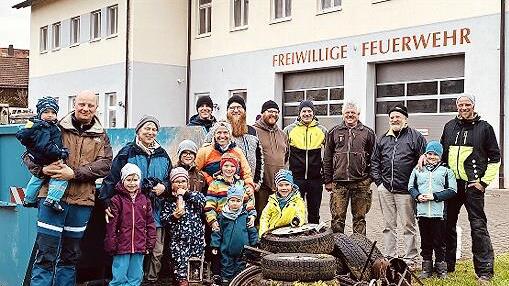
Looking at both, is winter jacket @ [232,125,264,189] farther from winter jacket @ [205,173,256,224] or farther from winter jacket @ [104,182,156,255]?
winter jacket @ [104,182,156,255]

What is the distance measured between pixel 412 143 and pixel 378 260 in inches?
89.2

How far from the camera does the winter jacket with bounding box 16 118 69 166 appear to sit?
Answer: 5961 millimetres

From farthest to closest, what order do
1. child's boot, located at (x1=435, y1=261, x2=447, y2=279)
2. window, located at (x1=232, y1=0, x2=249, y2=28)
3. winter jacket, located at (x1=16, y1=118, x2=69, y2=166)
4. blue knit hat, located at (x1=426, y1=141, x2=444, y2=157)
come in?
window, located at (x1=232, y1=0, x2=249, y2=28), child's boot, located at (x1=435, y1=261, x2=447, y2=279), blue knit hat, located at (x1=426, y1=141, x2=444, y2=157), winter jacket, located at (x1=16, y1=118, x2=69, y2=166)

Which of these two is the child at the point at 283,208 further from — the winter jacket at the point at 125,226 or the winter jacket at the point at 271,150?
the winter jacket at the point at 125,226

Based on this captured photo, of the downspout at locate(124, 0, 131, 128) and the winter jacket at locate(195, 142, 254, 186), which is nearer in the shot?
the winter jacket at locate(195, 142, 254, 186)

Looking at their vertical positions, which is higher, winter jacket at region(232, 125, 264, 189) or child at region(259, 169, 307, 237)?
winter jacket at region(232, 125, 264, 189)

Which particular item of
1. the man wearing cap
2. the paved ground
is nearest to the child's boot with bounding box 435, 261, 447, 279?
the paved ground

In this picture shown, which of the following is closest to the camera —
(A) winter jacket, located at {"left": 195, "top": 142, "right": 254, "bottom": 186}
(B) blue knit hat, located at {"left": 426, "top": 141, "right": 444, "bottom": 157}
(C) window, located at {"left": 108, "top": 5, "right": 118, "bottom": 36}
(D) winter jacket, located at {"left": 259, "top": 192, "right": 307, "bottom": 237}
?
(D) winter jacket, located at {"left": 259, "top": 192, "right": 307, "bottom": 237}

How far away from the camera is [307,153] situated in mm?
8688

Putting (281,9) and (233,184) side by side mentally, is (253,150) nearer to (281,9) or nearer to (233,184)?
(233,184)

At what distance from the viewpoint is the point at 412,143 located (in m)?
8.13

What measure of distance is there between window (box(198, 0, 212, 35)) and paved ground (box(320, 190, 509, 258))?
42.8 ft

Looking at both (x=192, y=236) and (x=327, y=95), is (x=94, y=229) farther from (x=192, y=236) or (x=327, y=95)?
(x=327, y=95)

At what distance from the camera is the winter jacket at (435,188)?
25.4ft
